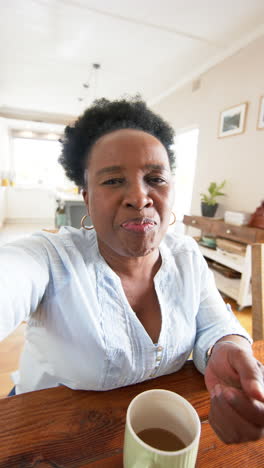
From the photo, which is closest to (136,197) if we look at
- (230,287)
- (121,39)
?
(230,287)

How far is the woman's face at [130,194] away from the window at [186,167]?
3.17 meters

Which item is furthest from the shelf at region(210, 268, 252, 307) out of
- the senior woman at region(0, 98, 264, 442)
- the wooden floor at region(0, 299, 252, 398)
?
the senior woman at region(0, 98, 264, 442)

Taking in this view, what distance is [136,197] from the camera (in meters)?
0.57

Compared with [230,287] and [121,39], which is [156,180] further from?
[121,39]

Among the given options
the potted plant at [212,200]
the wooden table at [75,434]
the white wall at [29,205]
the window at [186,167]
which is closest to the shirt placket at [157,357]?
the wooden table at [75,434]

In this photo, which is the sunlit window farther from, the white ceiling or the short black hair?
the short black hair

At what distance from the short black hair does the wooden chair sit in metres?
0.43

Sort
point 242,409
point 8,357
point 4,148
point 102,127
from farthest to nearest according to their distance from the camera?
point 4,148 < point 8,357 < point 102,127 < point 242,409

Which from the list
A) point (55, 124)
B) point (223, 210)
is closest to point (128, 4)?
point (223, 210)

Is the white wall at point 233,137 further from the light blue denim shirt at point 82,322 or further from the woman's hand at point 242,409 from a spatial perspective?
the woman's hand at point 242,409

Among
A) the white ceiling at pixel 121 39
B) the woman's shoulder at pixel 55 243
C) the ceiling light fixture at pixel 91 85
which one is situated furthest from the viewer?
the ceiling light fixture at pixel 91 85

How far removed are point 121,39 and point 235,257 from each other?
2.59 metres

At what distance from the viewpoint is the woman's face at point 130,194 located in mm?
578

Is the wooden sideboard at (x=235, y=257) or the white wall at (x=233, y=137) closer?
the wooden sideboard at (x=235, y=257)
